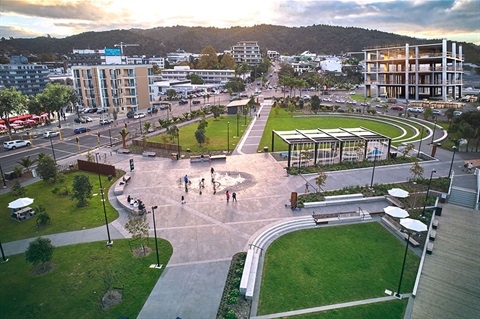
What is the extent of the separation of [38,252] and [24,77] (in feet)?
419

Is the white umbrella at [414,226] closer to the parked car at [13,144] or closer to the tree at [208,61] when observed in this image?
the parked car at [13,144]

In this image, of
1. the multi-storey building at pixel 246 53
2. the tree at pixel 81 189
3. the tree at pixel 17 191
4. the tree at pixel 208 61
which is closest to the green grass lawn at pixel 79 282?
the tree at pixel 81 189

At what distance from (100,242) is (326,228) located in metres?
17.6

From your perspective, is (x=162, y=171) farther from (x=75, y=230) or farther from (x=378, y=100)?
(x=378, y=100)

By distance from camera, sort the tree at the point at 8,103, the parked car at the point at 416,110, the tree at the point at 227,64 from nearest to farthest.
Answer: the tree at the point at 8,103
the parked car at the point at 416,110
the tree at the point at 227,64

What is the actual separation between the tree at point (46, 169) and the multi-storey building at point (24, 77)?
105 meters

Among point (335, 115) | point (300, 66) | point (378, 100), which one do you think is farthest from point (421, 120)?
point (300, 66)

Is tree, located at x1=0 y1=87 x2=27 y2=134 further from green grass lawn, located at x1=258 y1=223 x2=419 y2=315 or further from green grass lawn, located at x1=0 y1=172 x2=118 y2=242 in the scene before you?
green grass lawn, located at x1=258 y1=223 x2=419 y2=315

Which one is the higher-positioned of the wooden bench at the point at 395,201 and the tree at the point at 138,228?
the tree at the point at 138,228

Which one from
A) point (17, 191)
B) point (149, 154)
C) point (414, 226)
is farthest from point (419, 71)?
point (17, 191)

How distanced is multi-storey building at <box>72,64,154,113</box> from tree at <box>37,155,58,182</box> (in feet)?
167

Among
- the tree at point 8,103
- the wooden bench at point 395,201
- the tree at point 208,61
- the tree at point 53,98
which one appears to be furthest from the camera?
the tree at point 208,61

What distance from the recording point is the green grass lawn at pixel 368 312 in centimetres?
1634

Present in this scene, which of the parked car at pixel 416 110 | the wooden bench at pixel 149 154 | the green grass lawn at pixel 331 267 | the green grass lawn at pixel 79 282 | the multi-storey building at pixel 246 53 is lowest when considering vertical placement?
the green grass lawn at pixel 331 267
